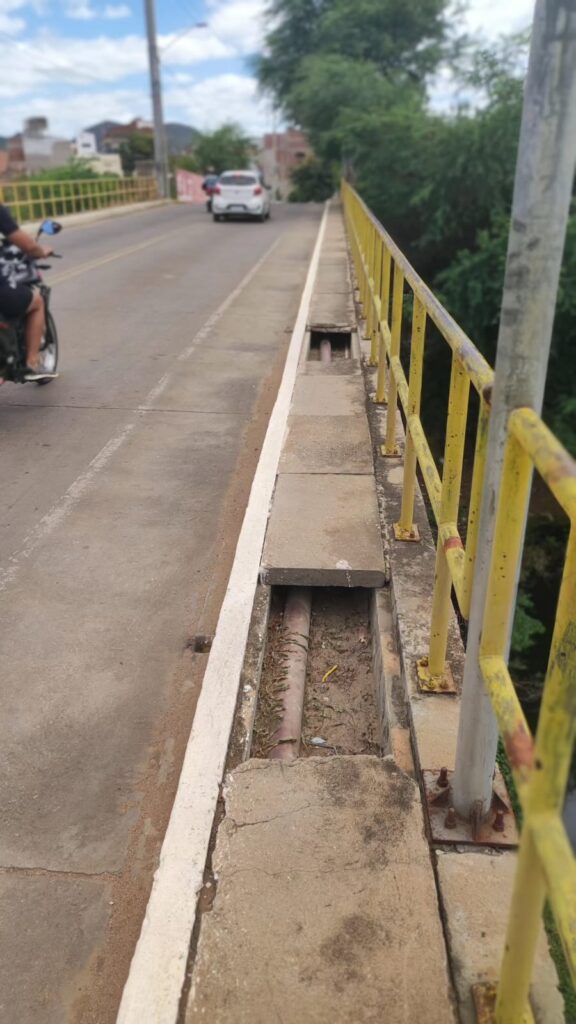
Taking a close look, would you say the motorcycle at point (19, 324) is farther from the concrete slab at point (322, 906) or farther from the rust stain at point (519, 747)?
the rust stain at point (519, 747)

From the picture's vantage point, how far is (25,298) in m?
6.53

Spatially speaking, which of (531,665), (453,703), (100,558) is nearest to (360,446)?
(100,558)

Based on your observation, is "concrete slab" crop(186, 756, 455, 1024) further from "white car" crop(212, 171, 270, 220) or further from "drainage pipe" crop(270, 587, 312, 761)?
"white car" crop(212, 171, 270, 220)

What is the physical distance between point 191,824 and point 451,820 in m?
0.77

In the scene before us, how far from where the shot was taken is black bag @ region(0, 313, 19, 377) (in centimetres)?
643

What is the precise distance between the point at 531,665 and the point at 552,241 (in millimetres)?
8816

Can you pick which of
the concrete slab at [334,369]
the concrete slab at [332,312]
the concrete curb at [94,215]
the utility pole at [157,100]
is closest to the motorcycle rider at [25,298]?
the concrete slab at [334,369]

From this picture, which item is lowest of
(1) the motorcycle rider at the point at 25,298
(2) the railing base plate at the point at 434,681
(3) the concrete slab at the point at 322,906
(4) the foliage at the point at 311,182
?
(4) the foliage at the point at 311,182

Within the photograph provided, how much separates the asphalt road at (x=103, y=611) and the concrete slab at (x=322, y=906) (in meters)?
0.31

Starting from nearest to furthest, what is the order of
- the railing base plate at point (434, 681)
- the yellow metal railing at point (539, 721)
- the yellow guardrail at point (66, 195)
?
the yellow metal railing at point (539, 721)
the railing base plate at point (434, 681)
the yellow guardrail at point (66, 195)

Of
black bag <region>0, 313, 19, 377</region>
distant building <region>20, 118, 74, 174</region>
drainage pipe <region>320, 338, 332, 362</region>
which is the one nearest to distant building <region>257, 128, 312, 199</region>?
distant building <region>20, 118, 74, 174</region>

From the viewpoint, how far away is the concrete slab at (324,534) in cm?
394

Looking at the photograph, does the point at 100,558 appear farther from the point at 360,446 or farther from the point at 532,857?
the point at 532,857

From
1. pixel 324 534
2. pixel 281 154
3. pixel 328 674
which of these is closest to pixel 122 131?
pixel 281 154
